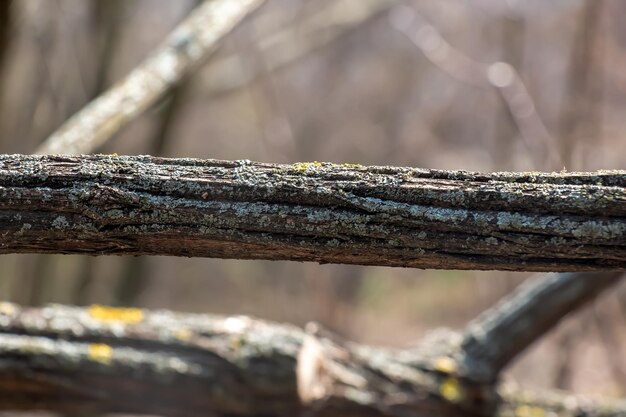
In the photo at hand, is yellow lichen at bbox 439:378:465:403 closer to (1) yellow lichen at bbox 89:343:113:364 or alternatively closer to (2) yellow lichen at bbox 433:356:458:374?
(2) yellow lichen at bbox 433:356:458:374

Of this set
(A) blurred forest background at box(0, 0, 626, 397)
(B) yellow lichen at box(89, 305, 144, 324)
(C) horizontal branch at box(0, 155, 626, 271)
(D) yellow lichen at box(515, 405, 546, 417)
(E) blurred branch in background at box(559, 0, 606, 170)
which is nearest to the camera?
(C) horizontal branch at box(0, 155, 626, 271)

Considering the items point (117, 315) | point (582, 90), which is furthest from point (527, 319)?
point (582, 90)

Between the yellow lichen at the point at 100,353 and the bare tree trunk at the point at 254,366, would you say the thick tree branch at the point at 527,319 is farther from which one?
the yellow lichen at the point at 100,353

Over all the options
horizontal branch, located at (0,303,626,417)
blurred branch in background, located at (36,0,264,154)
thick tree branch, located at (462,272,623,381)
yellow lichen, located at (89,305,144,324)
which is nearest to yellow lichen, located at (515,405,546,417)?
horizontal branch, located at (0,303,626,417)

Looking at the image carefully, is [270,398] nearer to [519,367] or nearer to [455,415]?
[455,415]

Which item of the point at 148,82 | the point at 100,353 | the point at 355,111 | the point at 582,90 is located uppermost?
the point at 355,111

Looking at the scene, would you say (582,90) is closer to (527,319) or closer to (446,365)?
(527,319)
